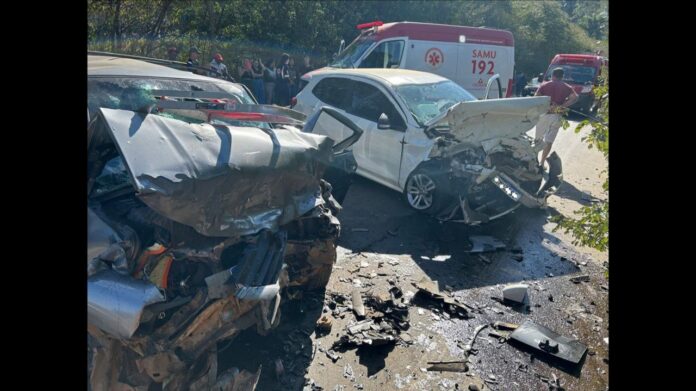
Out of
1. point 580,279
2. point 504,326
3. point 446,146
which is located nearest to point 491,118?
point 446,146

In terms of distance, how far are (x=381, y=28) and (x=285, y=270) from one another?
1022 centimetres

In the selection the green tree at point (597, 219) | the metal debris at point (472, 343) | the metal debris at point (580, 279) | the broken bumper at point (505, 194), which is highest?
the green tree at point (597, 219)

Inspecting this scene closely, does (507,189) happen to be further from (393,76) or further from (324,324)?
(324,324)

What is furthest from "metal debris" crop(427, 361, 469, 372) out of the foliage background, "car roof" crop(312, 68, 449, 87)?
the foliage background

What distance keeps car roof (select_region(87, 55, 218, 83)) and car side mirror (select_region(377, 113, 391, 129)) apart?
8.23 ft

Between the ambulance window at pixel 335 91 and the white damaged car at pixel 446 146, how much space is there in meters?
0.03

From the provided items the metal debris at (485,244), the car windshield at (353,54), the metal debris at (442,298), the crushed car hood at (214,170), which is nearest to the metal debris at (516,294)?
the metal debris at (442,298)

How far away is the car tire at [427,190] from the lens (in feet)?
21.9

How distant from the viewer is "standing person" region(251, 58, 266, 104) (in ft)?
45.5

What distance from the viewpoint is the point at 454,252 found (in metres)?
6.02

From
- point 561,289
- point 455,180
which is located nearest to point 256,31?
point 455,180

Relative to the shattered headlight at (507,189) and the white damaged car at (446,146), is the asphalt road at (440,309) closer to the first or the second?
the white damaged car at (446,146)
